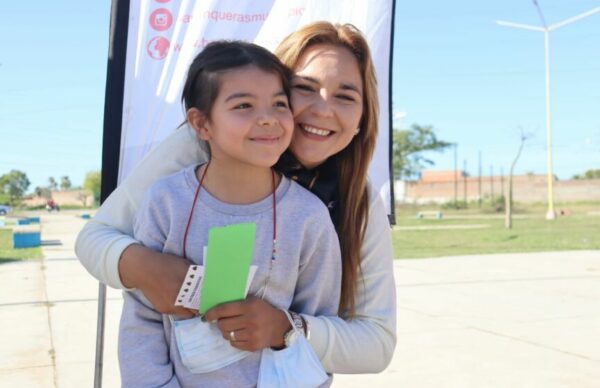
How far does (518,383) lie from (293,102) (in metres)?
2.97

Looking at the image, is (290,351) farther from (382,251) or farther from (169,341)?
(382,251)

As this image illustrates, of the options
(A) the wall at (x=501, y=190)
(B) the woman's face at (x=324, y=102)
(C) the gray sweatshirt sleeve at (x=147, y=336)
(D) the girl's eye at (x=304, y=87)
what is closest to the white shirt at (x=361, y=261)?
(C) the gray sweatshirt sleeve at (x=147, y=336)

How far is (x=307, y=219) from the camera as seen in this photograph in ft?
5.23

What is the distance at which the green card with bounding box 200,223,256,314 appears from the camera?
1380mm

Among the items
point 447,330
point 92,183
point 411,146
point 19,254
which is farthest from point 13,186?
point 447,330

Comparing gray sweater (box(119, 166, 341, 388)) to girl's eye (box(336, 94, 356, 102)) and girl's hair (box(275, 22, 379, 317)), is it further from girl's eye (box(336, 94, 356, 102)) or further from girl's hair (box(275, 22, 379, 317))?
girl's eye (box(336, 94, 356, 102))

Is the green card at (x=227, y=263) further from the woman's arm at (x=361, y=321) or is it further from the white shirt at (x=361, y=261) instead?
the white shirt at (x=361, y=261)

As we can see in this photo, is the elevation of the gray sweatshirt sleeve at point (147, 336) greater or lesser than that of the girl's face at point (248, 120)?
lesser

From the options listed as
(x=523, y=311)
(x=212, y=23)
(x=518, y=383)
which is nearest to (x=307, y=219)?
(x=212, y=23)

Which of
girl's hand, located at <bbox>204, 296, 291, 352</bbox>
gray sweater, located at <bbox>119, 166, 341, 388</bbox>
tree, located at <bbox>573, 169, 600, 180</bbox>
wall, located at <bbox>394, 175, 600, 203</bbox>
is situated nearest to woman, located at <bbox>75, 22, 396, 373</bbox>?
gray sweater, located at <bbox>119, 166, 341, 388</bbox>

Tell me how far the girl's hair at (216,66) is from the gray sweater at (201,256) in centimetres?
18

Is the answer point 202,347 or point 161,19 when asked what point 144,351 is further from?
point 161,19

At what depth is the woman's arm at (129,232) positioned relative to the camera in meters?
1.58

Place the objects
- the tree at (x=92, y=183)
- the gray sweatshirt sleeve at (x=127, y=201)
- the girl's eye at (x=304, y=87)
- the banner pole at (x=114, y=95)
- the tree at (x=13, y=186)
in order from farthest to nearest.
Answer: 1. the tree at (x=92, y=183)
2. the tree at (x=13, y=186)
3. the banner pole at (x=114, y=95)
4. the girl's eye at (x=304, y=87)
5. the gray sweatshirt sleeve at (x=127, y=201)
